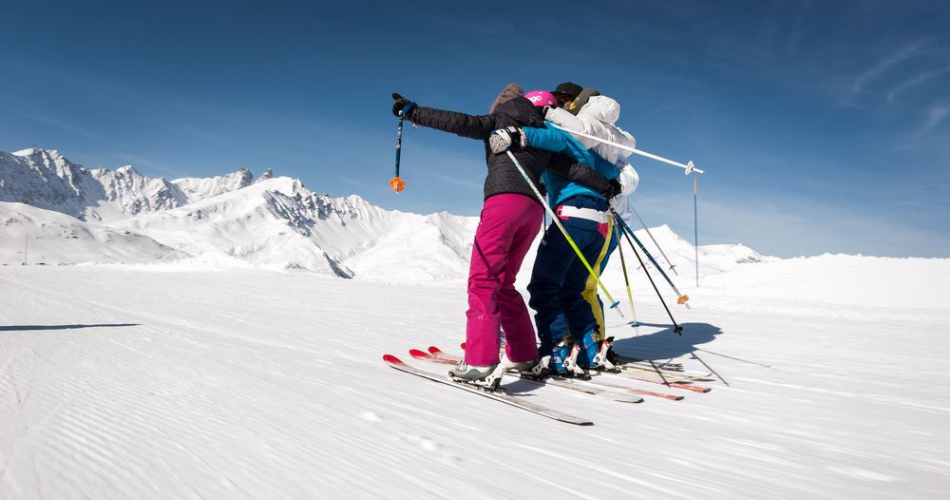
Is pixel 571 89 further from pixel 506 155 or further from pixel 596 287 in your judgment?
pixel 596 287

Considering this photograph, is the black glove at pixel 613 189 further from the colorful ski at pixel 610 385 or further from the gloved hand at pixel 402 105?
the gloved hand at pixel 402 105

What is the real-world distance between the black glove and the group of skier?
0.01 m

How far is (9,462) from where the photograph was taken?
4.93ft

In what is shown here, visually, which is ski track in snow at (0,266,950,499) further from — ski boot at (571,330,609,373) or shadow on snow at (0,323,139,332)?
ski boot at (571,330,609,373)

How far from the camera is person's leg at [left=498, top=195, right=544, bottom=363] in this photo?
3.47m

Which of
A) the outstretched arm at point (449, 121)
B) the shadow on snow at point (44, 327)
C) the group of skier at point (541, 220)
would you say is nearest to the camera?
the group of skier at point (541, 220)

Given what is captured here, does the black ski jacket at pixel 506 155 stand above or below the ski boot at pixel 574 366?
above

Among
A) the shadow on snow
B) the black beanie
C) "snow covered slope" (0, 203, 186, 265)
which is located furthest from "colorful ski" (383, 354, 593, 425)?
"snow covered slope" (0, 203, 186, 265)

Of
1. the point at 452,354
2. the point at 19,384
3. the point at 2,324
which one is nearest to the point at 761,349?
the point at 452,354

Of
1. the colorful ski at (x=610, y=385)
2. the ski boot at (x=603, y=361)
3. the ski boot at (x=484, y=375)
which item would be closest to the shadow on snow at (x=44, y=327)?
the colorful ski at (x=610, y=385)

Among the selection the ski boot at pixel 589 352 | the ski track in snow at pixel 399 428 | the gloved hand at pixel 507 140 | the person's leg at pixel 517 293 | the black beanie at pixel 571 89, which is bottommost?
the ski track in snow at pixel 399 428

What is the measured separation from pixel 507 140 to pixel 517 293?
1.17 meters

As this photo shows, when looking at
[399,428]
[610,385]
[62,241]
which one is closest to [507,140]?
[610,385]

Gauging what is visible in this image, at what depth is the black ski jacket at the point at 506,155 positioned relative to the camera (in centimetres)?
347
